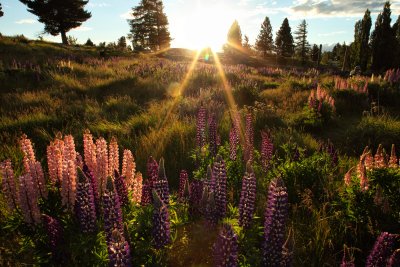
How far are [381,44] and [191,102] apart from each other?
41.6 metres

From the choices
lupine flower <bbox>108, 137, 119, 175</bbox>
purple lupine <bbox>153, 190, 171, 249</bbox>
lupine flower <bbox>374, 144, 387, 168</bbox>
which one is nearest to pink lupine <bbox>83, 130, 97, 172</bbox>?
lupine flower <bbox>108, 137, 119, 175</bbox>

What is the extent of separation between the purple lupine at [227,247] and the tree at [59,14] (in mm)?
47029

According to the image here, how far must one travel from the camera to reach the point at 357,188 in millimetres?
4027

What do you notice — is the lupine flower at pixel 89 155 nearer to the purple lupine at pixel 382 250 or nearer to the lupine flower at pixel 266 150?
the lupine flower at pixel 266 150

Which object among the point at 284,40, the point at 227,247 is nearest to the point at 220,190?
the point at 227,247

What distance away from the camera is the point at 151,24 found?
177 feet

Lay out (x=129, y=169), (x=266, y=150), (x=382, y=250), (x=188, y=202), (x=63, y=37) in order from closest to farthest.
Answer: (x=382, y=250)
(x=188, y=202)
(x=129, y=169)
(x=266, y=150)
(x=63, y=37)


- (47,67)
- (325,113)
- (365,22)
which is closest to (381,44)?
(365,22)

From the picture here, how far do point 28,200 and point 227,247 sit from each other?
2172 millimetres

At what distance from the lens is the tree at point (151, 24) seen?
176 feet

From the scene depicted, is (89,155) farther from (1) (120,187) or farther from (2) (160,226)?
(2) (160,226)

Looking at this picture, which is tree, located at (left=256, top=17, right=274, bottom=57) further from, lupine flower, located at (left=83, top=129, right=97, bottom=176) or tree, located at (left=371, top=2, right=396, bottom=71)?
lupine flower, located at (left=83, top=129, right=97, bottom=176)

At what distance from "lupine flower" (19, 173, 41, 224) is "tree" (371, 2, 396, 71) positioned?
47.2 m

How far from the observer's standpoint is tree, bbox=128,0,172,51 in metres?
53.6
